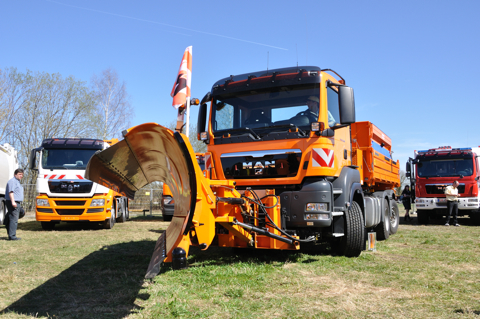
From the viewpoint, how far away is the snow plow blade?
3.62 m

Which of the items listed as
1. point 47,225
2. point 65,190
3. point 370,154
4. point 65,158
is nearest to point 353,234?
point 370,154

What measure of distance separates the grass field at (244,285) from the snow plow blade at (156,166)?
0.73 metres

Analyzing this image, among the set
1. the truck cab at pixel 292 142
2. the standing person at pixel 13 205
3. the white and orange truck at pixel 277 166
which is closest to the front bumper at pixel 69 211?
the standing person at pixel 13 205

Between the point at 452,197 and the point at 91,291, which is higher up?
the point at 452,197

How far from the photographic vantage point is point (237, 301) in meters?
4.24

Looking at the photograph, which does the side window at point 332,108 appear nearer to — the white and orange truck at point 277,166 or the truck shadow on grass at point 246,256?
the white and orange truck at point 277,166

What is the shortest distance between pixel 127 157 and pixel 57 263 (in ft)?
11.0

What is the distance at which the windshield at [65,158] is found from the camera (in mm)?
12446

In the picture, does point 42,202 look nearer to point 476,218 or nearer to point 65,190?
point 65,190

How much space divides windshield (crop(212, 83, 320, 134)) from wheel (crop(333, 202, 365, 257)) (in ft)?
5.85

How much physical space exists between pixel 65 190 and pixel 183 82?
27.7 ft

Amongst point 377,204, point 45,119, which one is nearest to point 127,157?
point 377,204

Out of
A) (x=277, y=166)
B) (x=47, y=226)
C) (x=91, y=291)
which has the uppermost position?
(x=277, y=166)

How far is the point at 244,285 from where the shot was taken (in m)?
4.88
